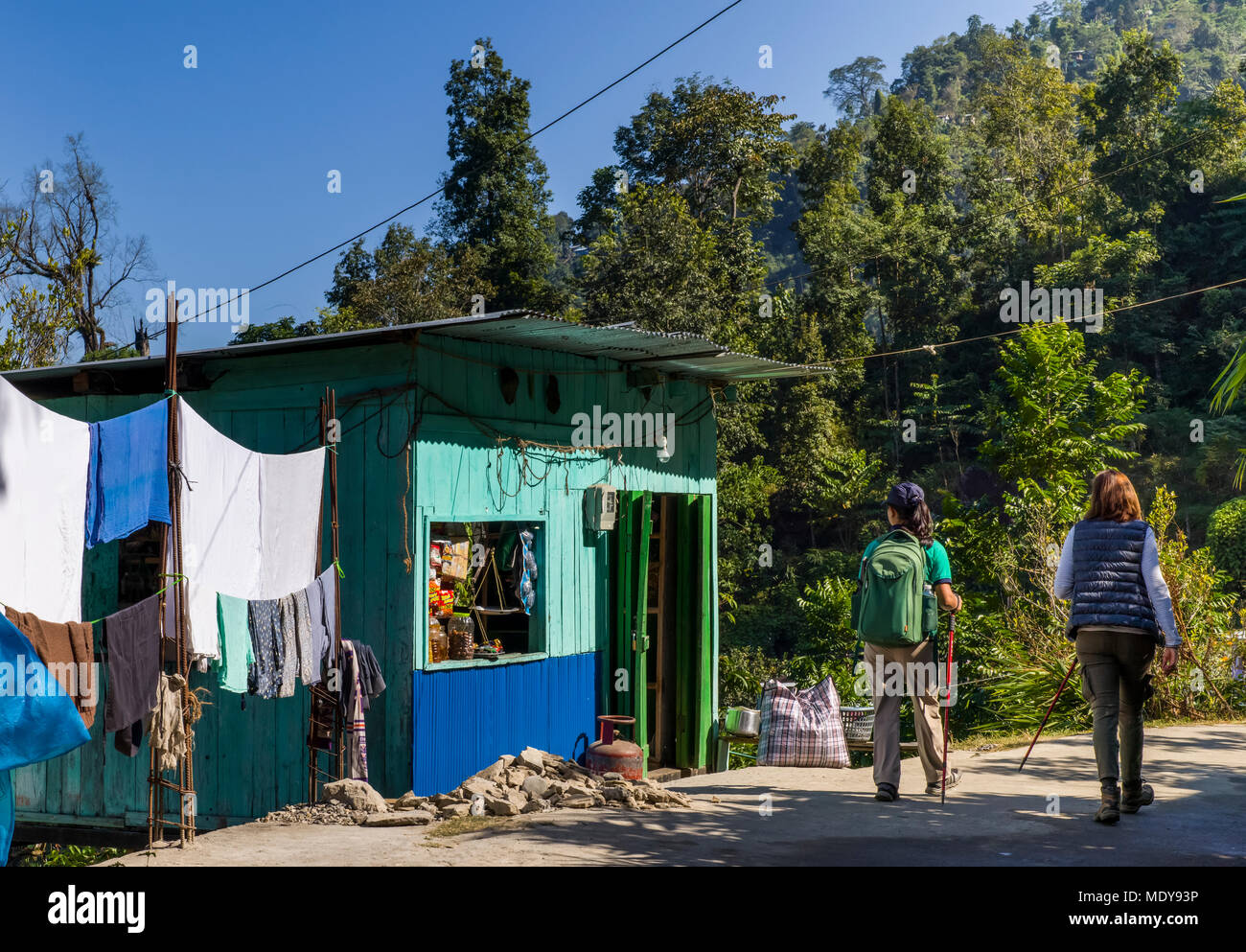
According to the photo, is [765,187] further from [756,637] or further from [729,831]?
[729,831]

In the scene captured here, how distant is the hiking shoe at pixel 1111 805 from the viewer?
6.11 metres

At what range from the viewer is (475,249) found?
3600 centimetres

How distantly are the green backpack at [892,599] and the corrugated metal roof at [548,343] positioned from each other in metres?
2.74

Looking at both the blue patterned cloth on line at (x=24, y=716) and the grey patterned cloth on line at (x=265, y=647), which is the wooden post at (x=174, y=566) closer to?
the grey patterned cloth on line at (x=265, y=647)

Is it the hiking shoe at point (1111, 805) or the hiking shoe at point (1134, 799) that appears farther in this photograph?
the hiking shoe at point (1134, 799)

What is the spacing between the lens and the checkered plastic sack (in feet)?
30.8

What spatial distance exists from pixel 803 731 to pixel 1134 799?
340cm

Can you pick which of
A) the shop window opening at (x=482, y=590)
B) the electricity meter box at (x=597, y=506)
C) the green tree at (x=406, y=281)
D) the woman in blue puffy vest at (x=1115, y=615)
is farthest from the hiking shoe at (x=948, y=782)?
the green tree at (x=406, y=281)

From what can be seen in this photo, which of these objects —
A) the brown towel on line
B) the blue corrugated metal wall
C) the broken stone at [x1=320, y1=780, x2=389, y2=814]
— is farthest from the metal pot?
the brown towel on line

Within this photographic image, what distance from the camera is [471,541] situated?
380 inches

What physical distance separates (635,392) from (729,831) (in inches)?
217

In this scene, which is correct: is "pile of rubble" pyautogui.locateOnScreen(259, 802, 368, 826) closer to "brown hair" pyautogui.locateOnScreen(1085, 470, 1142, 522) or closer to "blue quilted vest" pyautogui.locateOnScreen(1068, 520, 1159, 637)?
"blue quilted vest" pyautogui.locateOnScreen(1068, 520, 1159, 637)

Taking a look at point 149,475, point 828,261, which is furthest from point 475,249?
point 149,475

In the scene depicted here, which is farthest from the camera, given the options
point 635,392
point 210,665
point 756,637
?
point 756,637
